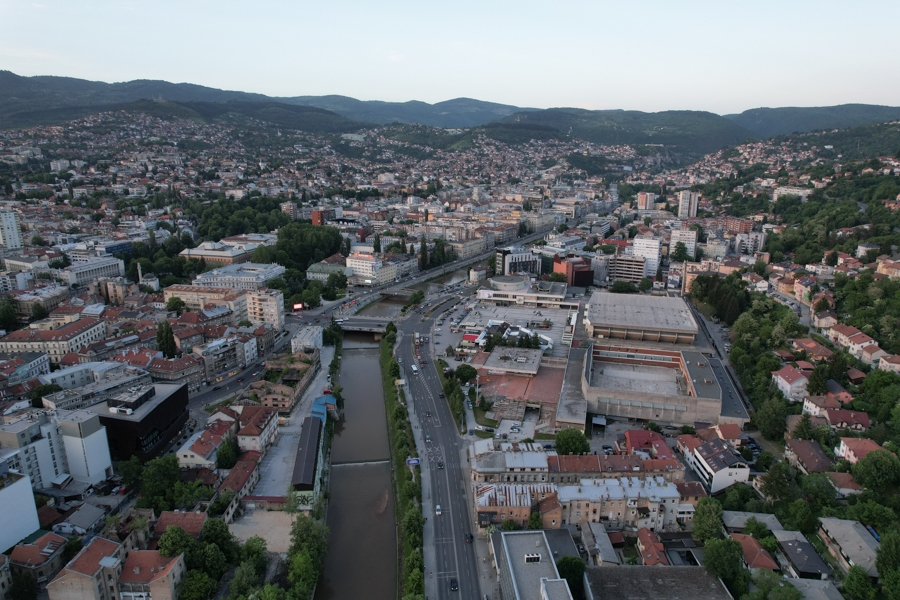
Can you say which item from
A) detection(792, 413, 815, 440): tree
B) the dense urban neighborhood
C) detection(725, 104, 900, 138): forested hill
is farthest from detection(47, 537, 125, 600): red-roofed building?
detection(725, 104, 900, 138): forested hill

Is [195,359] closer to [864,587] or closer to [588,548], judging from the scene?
[588,548]

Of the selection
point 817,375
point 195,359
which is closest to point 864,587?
point 817,375

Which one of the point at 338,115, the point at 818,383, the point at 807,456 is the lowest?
the point at 807,456

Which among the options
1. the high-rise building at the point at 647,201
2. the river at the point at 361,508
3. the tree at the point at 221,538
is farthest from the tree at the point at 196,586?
the high-rise building at the point at 647,201

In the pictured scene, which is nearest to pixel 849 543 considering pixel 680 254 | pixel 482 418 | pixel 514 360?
pixel 482 418

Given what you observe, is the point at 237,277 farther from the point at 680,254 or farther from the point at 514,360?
the point at 680,254

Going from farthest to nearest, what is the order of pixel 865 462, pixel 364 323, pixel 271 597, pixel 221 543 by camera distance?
1. pixel 364 323
2. pixel 865 462
3. pixel 221 543
4. pixel 271 597

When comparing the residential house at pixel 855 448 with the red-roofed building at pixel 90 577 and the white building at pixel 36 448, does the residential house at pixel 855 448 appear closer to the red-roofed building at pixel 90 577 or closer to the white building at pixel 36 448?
the red-roofed building at pixel 90 577
